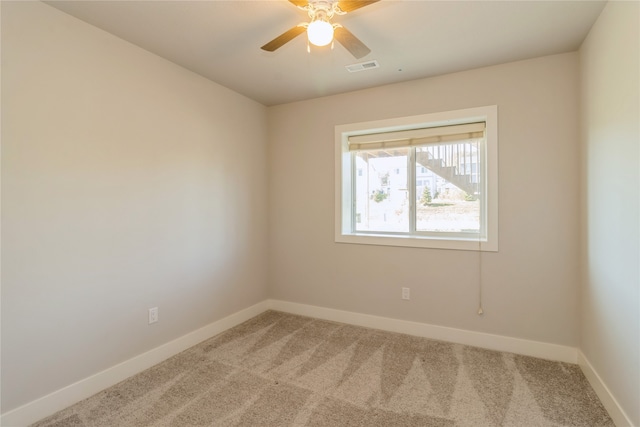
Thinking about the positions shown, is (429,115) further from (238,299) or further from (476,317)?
(238,299)

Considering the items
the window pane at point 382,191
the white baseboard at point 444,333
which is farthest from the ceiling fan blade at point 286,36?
the white baseboard at point 444,333

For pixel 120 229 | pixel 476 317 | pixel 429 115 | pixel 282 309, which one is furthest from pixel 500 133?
pixel 120 229

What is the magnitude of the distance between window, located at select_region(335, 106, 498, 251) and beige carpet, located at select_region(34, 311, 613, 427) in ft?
3.39

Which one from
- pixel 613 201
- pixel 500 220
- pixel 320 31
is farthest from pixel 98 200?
pixel 613 201

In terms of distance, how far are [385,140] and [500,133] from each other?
3.47ft

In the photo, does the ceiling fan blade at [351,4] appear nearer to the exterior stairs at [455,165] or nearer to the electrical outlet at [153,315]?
the exterior stairs at [455,165]

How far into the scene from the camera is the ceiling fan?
1557mm

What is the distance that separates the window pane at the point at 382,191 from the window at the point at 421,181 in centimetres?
1

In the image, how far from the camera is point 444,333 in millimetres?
2889

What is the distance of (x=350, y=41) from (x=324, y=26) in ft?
0.99

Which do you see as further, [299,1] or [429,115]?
[429,115]

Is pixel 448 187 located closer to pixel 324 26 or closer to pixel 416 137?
pixel 416 137

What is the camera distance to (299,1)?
5.06 feet

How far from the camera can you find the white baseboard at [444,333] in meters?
2.51
